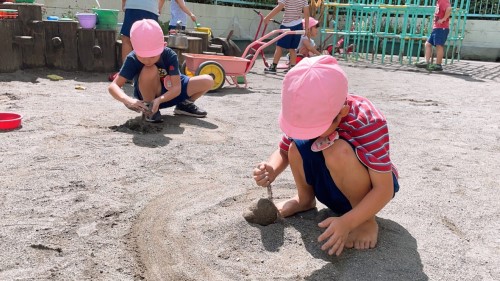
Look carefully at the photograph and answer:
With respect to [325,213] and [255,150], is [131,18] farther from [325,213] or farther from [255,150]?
[325,213]

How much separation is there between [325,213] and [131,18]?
376 centimetres

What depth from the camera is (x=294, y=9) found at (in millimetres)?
7629

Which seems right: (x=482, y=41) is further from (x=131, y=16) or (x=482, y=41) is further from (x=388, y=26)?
(x=131, y=16)

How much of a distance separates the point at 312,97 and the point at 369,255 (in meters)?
0.69

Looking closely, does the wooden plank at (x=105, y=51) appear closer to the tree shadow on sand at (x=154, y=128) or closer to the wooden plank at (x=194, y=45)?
the wooden plank at (x=194, y=45)

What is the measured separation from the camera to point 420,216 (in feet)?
7.39

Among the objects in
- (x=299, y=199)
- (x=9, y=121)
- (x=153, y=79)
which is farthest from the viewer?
(x=153, y=79)

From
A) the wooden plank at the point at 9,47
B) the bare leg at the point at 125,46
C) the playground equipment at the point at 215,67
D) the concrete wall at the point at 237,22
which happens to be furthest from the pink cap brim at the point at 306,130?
the concrete wall at the point at 237,22

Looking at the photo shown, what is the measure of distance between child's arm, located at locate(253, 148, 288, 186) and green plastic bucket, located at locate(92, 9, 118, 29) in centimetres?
461

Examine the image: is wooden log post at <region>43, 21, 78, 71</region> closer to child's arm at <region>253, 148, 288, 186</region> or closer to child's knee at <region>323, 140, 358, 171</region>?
child's arm at <region>253, 148, 288, 186</region>

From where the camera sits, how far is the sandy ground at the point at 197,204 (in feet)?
5.76

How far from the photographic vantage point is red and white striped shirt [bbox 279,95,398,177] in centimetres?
176

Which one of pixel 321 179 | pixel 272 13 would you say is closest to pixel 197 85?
pixel 321 179

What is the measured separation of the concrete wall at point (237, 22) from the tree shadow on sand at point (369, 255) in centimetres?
629
